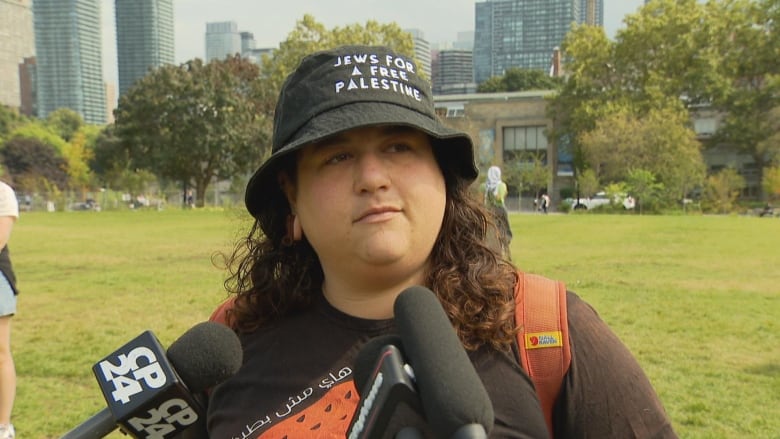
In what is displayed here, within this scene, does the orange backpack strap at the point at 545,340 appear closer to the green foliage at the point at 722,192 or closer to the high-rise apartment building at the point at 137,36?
the green foliage at the point at 722,192

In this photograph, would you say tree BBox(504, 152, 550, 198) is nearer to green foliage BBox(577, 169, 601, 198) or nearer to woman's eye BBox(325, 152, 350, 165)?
green foliage BBox(577, 169, 601, 198)

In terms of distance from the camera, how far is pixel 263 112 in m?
50.2

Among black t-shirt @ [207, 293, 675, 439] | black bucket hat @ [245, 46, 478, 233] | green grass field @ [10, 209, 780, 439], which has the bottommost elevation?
green grass field @ [10, 209, 780, 439]

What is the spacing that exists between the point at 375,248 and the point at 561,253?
15.6 meters

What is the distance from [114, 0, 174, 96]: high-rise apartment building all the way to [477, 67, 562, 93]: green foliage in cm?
11275

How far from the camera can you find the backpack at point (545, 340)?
60.9 inches

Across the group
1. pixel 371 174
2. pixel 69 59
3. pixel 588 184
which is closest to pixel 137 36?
pixel 69 59

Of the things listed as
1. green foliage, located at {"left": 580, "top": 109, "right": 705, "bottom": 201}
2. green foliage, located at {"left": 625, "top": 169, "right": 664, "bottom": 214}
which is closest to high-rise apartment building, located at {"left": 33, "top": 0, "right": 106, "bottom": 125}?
green foliage, located at {"left": 580, "top": 109, "right": 705, "bottom": 201}

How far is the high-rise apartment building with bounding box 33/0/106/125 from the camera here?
16862 cm

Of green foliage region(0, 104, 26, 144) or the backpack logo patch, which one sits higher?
green foliage region(0, 104, 26, 144)

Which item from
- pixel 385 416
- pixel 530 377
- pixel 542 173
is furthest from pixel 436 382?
pixel 542 173

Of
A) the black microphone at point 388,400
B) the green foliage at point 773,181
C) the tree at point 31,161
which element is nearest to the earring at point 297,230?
the black microphone at point 388,400

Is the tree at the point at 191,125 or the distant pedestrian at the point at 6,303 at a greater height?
the tree at the point at 191,125

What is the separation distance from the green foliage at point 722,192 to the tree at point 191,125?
27.5m
